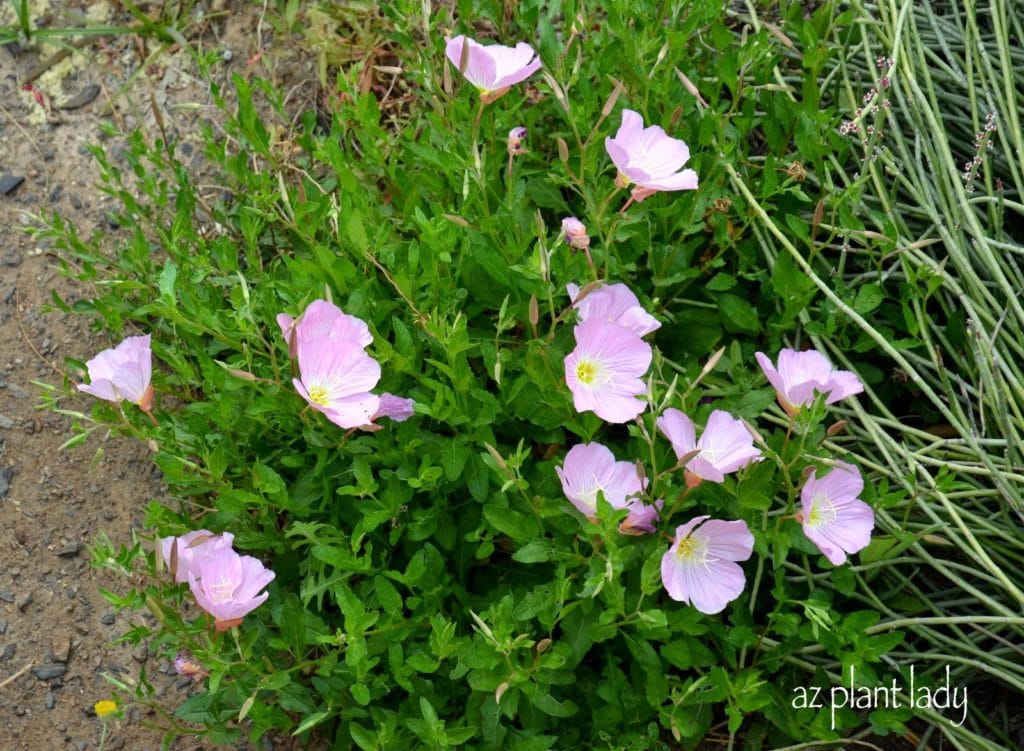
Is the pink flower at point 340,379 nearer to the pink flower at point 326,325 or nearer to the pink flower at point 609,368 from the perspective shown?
the pink flower at point 326,325

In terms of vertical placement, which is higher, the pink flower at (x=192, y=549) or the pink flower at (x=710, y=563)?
the pink flower at (x=192, y=549)

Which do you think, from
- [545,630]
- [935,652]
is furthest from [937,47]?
[545,630]

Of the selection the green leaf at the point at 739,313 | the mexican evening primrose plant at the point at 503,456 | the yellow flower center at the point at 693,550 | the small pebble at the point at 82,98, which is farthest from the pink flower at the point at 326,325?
the small pebble at the point at 82,98

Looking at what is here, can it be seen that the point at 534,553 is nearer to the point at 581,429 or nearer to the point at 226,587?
the point at 581,429

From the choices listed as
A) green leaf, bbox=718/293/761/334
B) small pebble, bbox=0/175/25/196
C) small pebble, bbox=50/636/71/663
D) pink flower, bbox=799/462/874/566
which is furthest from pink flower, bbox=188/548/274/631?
small pebble, bbox=0/175/25/196

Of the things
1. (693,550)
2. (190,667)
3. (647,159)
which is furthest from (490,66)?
(190,667)

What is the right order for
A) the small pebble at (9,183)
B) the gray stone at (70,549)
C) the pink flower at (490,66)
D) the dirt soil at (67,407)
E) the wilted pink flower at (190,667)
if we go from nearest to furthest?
1. the wilted pink flower at (190,667)
2. the pink flower at (490,66)
3. the dirt soil at (67,407)
4. the gray stone at (70,549)
5. the small pebble at (9,183)

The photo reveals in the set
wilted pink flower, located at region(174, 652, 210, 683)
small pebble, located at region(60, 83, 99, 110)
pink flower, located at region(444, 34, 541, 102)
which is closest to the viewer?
wilted pink flower, located at region(174, 652, 210, 683)

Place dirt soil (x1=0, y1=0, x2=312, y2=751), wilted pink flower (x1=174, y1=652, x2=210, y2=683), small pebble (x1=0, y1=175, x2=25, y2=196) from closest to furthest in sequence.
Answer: wilted pink flower (x1=174, y1=652, x2=210, y2=683) < dirt soil (x1=0, y1=0, x2=312, y2=751) < small pebble (x1=0, y1=175, x2=25, y2=196)

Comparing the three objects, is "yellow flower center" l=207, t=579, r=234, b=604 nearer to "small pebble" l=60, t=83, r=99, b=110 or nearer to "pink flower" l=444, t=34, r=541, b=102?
"pink flower" l=444, t=34, r=541, b=102
